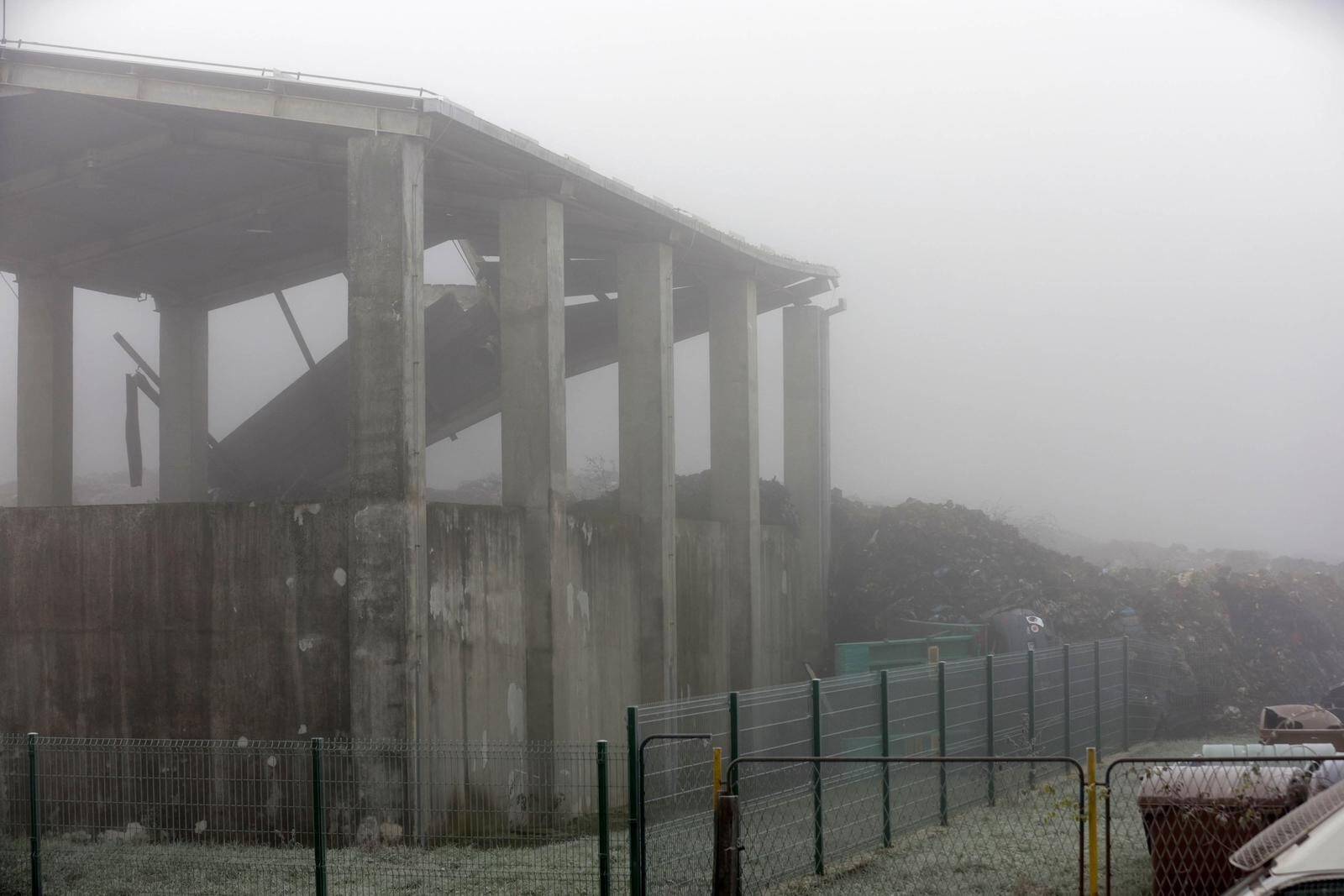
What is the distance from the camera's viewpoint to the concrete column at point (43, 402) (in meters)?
21.5

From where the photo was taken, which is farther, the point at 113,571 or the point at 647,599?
the point at 647,599

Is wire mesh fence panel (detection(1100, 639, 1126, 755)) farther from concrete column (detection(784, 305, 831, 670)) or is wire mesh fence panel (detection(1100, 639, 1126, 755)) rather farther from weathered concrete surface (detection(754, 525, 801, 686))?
concrete column (detection(784, 305, 831, 670))

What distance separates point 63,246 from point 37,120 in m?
5.88

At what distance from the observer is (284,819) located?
14438 millimetres

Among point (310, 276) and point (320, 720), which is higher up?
point (310, 276)

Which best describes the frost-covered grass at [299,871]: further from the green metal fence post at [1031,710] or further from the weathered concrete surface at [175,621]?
the green metal fence post at [1031,710]

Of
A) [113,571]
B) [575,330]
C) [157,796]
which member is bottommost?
[157,796]

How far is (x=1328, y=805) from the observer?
633 centimetres

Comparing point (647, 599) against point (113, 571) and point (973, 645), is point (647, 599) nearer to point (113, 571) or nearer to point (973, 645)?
point (973, 645)

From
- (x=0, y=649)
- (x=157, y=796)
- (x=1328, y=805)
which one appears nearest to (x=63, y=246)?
(x=0, y=649)

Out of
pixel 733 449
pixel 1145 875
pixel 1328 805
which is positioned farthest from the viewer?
pixel 733 449

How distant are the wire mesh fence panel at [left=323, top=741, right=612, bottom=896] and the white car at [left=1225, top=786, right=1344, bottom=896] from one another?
5044 mm

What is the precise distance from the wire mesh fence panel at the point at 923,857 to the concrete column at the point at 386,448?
4.34 meters

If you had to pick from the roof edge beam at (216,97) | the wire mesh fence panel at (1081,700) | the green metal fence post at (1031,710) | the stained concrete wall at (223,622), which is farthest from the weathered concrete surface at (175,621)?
the wire mesh fence panel at (1081,700)
